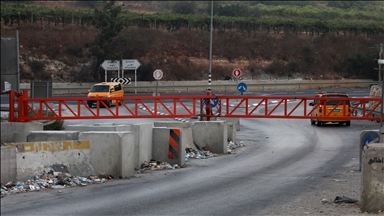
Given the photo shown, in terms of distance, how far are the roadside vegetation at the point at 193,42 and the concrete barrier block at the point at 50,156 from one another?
2664 cm

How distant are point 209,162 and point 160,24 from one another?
53.5 meters

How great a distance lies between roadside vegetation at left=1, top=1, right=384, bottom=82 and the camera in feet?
158

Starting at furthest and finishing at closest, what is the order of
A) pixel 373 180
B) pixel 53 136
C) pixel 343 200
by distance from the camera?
pixel 53 136, pixel 343 200, pixel 373 180

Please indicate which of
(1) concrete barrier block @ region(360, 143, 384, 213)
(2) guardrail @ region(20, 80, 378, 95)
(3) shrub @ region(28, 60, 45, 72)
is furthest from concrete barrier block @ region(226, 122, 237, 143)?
(3) shrub @ region(28, 60, 45, 72)

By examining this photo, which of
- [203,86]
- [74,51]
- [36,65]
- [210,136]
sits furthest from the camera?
[74,51]


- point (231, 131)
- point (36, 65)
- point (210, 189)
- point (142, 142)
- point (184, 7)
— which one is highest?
point (184, 7)

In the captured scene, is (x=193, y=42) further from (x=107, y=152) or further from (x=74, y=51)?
(x=107, y=152)

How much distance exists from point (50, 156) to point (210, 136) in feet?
28.3

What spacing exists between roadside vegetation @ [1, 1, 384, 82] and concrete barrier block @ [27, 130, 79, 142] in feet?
83.4

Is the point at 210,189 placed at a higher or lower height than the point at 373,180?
lower

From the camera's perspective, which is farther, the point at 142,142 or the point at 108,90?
the point at 108,90

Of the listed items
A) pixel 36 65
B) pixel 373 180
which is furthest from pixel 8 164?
pixel 36 65

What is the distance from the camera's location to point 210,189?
13547mm

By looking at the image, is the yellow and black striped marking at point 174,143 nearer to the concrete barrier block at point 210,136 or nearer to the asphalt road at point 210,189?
the asphalt road at point 210,189
